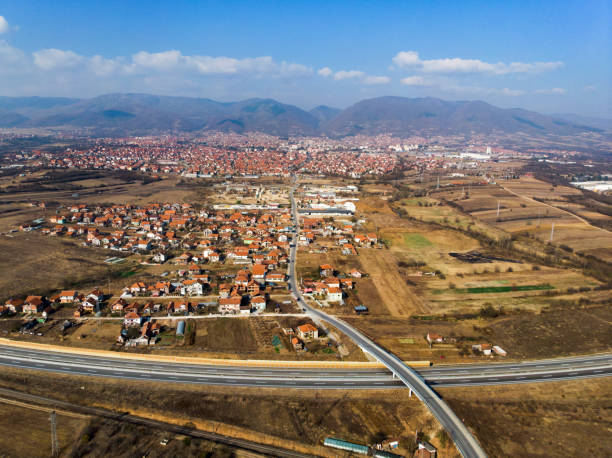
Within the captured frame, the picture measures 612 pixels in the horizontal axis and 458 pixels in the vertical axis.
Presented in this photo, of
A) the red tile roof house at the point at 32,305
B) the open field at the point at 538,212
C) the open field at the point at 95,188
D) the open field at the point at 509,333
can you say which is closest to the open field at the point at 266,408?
the open field at the point at 509,333

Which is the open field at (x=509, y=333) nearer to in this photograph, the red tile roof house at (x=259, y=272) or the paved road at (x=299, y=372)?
the paved road at (x=299, y=372)

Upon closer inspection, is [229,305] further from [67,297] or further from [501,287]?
[501,287]

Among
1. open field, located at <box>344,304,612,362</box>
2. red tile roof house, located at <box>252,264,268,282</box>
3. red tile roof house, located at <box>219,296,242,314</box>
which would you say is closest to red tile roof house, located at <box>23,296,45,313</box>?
red tile roof house, located at <box>219,296,242,314</box>

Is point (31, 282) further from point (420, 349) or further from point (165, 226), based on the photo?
point (420, 349)

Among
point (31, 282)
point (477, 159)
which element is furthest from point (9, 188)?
point (477, 159)

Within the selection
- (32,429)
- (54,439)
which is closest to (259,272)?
(32,429)

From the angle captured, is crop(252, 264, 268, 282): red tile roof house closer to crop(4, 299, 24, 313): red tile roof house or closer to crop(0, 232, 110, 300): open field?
crop(0, 232, 110, 300): open field
